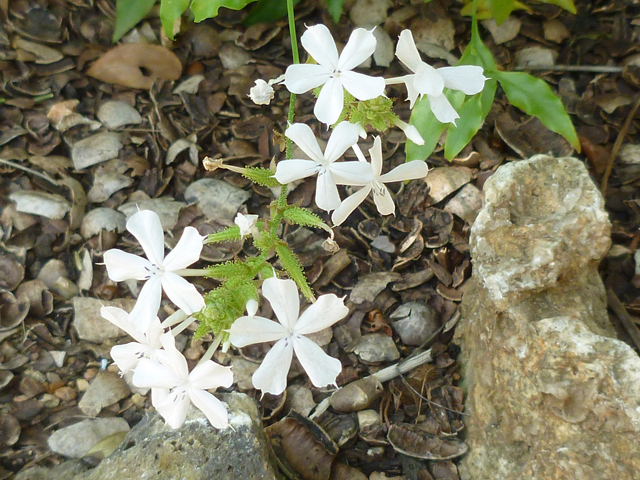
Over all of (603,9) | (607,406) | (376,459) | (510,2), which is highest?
(510,2)

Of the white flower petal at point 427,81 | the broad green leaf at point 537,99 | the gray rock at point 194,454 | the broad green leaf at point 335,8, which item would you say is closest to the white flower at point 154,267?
the gray rock at point 194,454

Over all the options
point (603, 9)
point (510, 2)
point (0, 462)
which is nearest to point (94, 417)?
point (0, 462)

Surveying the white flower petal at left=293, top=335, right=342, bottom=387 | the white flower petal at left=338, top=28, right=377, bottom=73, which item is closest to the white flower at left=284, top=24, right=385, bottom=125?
the white flower petal at left=338, top=28, right=377, bottom=73

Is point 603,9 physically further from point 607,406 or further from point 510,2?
point 607,406

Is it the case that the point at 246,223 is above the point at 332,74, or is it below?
below

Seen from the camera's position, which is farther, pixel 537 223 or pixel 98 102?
pixel 98 102

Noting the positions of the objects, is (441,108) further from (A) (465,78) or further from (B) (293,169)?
(B) (293,169)

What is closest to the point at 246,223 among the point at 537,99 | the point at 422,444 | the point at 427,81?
the point at 427,81
